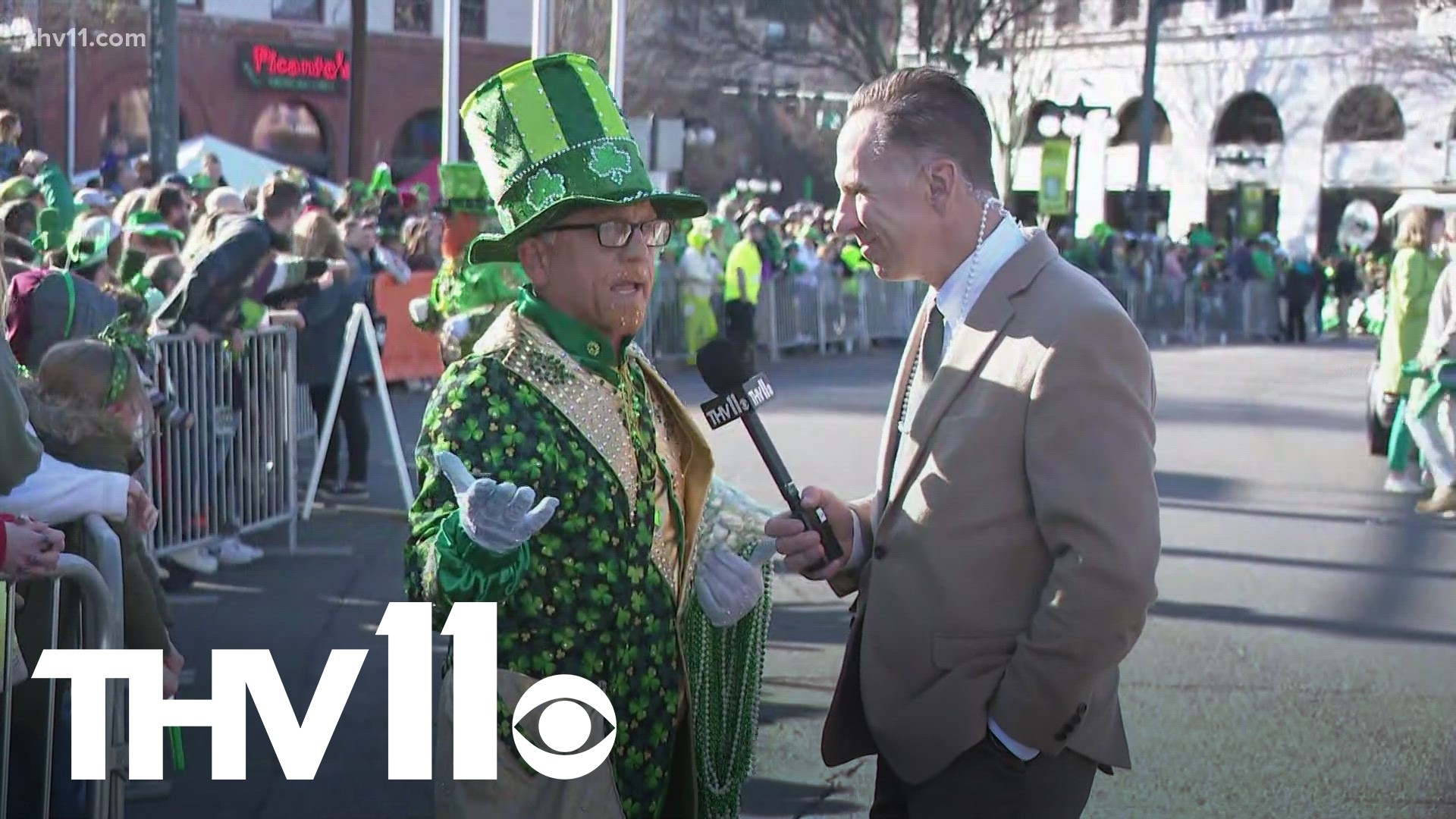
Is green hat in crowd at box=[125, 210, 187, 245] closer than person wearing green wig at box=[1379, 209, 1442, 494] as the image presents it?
Yes

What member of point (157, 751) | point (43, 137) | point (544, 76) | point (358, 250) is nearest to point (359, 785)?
point (157, 751)

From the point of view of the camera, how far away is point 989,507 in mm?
2873

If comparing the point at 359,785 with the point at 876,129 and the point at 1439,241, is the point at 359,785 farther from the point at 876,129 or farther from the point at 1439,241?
the point at 1439,241

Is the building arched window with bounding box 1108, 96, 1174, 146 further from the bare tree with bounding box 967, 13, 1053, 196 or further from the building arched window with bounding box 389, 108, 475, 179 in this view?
the building arched window with bounding box 389, 108, 475, 179

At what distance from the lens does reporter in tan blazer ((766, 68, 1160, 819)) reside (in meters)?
2.79

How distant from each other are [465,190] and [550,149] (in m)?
6.84

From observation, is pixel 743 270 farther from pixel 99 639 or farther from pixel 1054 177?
pixel 99 639

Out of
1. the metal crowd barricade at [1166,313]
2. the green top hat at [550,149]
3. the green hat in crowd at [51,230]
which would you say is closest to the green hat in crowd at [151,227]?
the green hat in crowd at [51,230]

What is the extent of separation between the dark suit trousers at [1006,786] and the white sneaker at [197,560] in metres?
6.29

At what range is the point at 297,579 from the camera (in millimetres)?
8781

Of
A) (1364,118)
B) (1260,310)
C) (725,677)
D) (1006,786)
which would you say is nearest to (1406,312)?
(725,677)

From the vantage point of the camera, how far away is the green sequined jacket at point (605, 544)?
3.02 meters

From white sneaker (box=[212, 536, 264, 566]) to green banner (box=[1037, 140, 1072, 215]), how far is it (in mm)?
20511

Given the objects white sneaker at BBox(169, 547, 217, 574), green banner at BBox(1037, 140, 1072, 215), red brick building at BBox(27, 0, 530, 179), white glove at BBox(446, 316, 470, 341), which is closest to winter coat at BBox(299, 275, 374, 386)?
white sneaker at BBox(169, 547, 217, 574)
